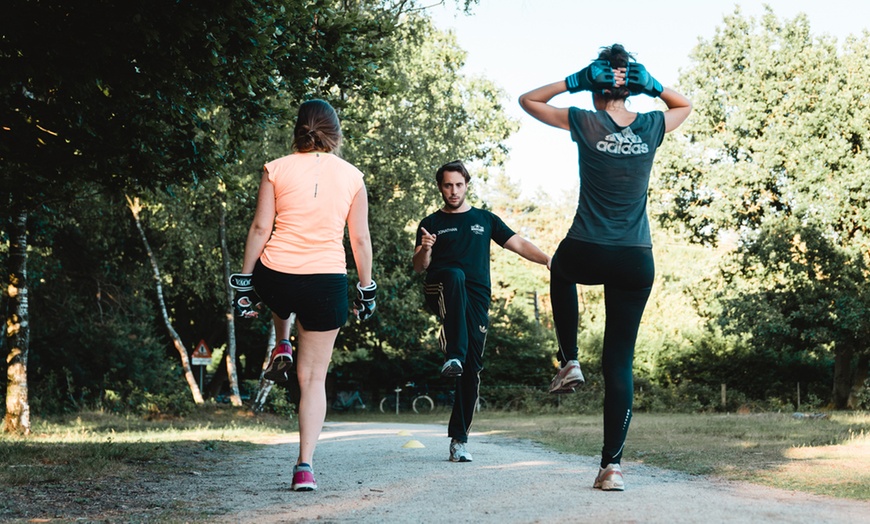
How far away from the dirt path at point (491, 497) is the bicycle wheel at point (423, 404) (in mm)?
33908

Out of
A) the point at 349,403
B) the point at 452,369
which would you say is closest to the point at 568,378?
the point at 452,369

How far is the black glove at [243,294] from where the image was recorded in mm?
5428

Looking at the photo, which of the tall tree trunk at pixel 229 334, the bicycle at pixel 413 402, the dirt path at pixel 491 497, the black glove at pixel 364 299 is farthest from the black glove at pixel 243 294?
the bicycle at pixel 413 402

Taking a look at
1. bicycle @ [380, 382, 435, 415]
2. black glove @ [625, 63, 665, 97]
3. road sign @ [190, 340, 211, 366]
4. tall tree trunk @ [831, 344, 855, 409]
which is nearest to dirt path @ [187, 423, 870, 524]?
black glove @ [625, 63, 665, 97]

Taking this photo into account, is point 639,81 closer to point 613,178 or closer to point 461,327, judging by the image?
point 613,178

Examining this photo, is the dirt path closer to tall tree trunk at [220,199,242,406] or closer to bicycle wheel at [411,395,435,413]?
tall tree trunk at [220,199,242,406]

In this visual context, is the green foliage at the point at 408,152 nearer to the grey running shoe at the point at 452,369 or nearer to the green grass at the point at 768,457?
the green grass at the point at 768,457

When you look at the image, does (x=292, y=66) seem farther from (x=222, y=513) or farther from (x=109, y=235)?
(x=109, y=235)

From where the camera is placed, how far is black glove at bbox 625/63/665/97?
5285mm

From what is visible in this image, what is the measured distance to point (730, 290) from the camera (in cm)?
3144

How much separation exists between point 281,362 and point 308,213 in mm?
1013

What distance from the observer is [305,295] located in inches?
214

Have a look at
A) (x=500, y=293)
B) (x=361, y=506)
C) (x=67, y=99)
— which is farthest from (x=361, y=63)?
(x=500, y=293)

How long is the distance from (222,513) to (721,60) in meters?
31.6
